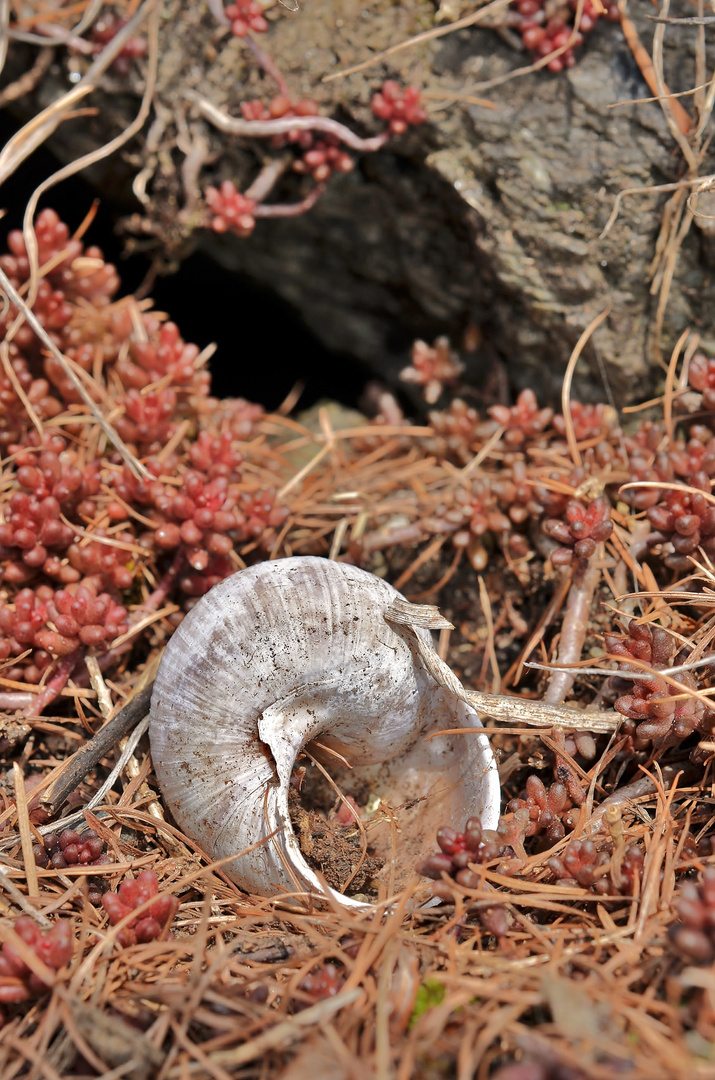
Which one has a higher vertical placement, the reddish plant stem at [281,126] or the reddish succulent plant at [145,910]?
the reddish plant stem at [281,126]

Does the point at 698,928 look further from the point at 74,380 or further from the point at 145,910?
the point at 74,380

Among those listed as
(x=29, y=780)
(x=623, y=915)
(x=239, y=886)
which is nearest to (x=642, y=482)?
(x=623, y=915)

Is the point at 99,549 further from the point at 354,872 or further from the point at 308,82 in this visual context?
the point at 308,82

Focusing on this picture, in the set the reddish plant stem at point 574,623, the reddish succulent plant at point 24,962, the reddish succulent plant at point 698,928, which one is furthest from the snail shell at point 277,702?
the reddish succulent plant at point 698,928

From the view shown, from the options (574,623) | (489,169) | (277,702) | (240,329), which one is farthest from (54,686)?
(240,329)

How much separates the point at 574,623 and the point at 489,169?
193 centimetres

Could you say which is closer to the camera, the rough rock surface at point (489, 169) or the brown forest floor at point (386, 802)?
the brown forest floor at point (386, 802)

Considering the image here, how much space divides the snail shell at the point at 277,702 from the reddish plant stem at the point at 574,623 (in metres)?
0.41

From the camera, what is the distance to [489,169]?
324 cm

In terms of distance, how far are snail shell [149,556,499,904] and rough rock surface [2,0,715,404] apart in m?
1.67

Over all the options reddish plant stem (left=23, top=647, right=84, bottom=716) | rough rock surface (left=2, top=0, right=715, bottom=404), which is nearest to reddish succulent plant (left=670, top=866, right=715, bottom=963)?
reddish plant stem (left=23, top=647, right=84, bottom=716)

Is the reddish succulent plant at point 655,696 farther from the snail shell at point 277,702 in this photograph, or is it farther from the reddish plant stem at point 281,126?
the reddish plant stem at point 281,126

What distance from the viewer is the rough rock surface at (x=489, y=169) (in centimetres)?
308

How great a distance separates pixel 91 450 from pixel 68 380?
0.30 m
